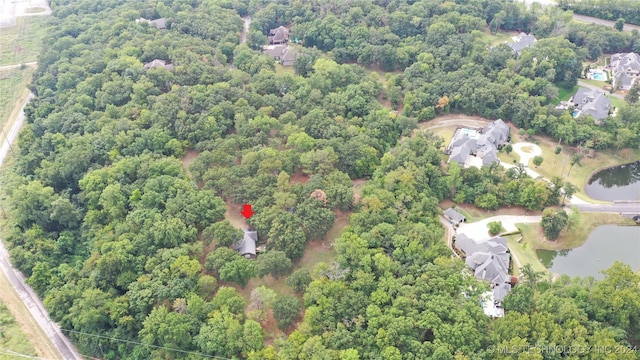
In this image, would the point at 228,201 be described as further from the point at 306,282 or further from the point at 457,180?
the point at 457,180

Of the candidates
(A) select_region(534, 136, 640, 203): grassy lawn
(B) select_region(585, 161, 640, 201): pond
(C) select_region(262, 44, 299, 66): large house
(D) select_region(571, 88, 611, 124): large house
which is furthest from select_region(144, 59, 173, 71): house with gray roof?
(B) select_region(585, 161, 640, 201): pond

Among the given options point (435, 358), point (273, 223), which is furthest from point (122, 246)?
point (435, 358)

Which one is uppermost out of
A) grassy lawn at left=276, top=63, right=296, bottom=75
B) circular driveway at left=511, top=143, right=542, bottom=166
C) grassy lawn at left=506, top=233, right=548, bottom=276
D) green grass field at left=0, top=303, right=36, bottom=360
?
grassy lawn at left=276, top=63, right=296, bottom=75

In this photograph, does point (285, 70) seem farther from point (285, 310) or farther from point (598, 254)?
point (598, 254)

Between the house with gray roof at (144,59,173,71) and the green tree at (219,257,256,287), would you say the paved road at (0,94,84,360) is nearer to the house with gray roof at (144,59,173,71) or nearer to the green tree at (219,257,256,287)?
the green tree at (219,257,256,287)

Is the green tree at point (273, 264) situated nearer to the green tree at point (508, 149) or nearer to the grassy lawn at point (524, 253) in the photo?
the grassy lawn at point (524, 253)

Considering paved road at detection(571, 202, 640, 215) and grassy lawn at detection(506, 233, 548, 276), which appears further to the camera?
paved road at detection(571, 202, 640, 215)
